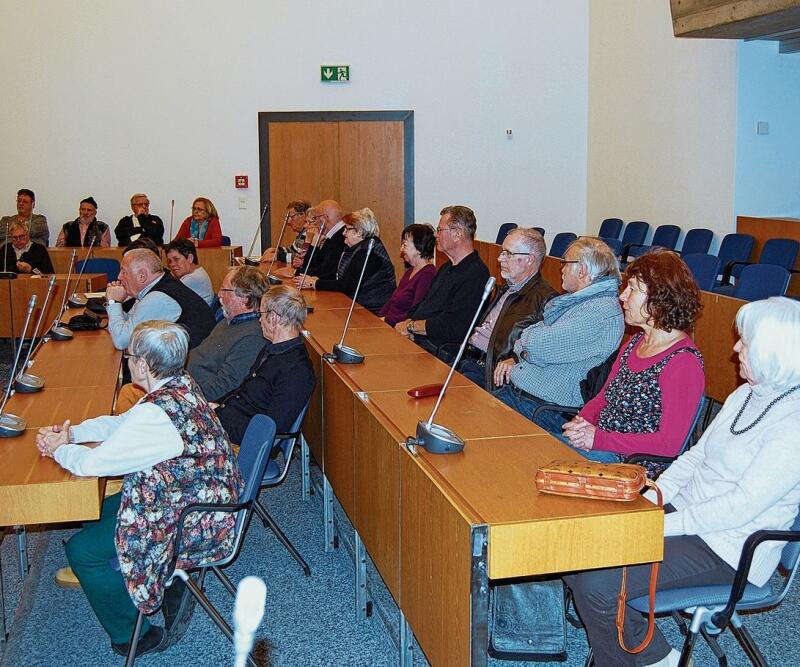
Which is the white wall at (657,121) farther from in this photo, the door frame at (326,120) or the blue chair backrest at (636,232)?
the door frame at (326,120)

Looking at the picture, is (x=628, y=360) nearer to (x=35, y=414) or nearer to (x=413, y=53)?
(x=35, y=414)

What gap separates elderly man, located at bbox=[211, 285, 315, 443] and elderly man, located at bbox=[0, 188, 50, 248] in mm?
6835

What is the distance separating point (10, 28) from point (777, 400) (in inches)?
384

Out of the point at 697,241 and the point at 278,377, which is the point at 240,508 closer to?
the point at 278,377

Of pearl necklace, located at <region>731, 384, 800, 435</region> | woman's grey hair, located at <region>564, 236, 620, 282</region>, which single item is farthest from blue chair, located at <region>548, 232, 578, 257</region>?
pearl necklace, located at <region>731, 384, 800, 435</region>

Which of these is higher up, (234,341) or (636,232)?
(636,232)

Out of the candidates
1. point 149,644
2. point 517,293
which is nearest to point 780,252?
point 517,293

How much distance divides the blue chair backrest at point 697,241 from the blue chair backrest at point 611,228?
51.4 inches

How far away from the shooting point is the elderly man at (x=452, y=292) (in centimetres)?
494

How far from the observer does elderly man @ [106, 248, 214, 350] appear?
4.84 metres

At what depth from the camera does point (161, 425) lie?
2.67 meters

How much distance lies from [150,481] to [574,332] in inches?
67.8

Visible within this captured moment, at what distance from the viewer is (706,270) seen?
6648 millimetres

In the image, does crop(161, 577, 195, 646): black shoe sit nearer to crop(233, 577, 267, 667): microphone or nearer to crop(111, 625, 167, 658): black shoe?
crop(111, 625, 167, 658): black shoe
